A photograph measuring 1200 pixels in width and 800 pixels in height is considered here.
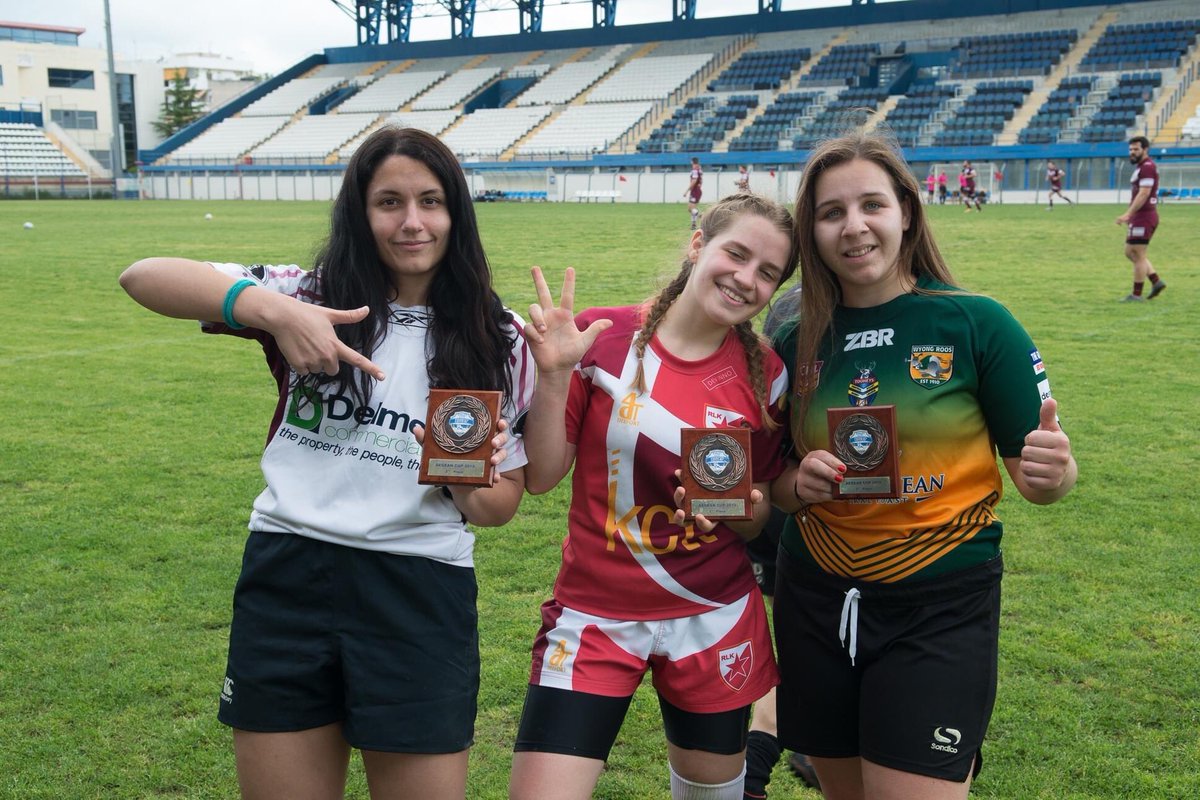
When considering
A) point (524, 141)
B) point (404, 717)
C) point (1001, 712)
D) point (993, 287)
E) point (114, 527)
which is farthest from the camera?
point (524, 141)

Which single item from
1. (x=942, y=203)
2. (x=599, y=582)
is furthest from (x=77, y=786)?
(x=942, y=203)

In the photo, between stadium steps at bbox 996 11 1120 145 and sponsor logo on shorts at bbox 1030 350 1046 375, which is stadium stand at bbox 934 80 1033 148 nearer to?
stadium steps at bbox 996 11 1120 145

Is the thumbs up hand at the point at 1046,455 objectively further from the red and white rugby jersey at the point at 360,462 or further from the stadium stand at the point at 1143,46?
the stadium stand at the point at 1143,46

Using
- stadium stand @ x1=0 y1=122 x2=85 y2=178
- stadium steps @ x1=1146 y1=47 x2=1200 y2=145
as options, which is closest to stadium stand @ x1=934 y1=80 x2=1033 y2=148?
stadium steps @ x1=1146 y1=47 x2=1200 y2=145

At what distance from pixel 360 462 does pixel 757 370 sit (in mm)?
1013

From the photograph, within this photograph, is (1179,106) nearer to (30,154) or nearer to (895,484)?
(895,484)

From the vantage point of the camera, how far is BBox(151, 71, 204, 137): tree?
77.2 meters

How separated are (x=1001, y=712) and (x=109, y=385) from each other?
7968 mm

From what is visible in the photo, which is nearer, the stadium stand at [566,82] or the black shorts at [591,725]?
the black shorts at [591,725]

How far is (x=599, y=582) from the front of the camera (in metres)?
2.79

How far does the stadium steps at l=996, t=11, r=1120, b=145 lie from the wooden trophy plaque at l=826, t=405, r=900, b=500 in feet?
139

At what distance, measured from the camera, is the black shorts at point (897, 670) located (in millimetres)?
2562

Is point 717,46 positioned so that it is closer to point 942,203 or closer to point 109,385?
point 942,203

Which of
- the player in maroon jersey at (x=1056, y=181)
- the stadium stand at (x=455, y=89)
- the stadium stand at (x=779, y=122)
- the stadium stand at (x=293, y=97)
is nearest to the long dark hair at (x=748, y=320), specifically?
the player in maroon jersey at (x=1056, y=181)
